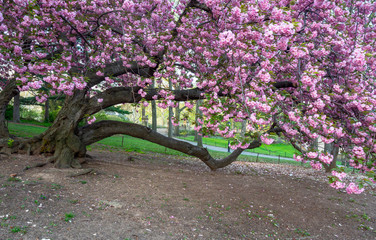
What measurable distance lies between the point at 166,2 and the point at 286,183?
7.10 metres

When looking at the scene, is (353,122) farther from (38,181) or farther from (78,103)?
(78,103)

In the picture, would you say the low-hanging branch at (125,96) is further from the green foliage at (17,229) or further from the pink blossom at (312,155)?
the green foliage at (17,229)

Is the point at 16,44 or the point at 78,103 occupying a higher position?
the point at 16,44

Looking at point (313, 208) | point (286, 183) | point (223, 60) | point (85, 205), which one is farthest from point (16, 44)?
point (286, 183)

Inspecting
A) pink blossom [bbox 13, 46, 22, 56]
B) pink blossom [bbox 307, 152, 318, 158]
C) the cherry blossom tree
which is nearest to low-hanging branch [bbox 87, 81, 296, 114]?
the cherry blossom tree

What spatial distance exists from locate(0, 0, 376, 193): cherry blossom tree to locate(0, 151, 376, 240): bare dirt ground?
1243 millimetres

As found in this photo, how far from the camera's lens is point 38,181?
494 centimetres

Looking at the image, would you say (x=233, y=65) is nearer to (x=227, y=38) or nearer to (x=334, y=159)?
(x=227, y=38)

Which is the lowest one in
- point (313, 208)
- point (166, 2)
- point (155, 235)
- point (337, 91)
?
point (313, 208)

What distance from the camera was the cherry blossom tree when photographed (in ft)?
12.2

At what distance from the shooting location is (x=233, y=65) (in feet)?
14.1

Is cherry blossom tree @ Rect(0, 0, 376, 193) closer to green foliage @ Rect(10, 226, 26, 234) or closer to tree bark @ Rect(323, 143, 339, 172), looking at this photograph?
green foliage @ Rect(10, 226, 26, 234)

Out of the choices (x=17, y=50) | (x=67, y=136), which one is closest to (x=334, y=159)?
(x=67, y=136)

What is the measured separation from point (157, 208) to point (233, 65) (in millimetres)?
3064
